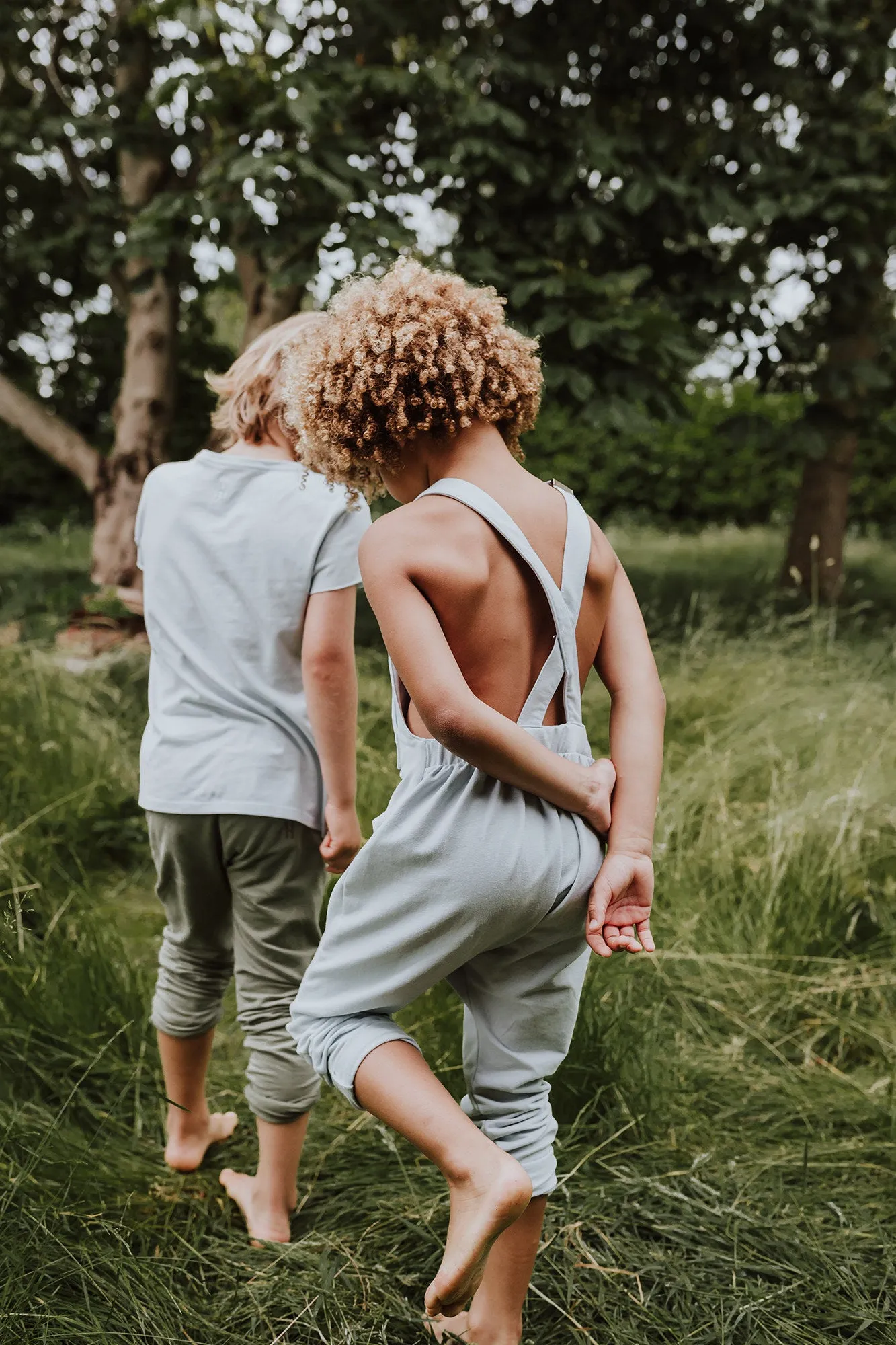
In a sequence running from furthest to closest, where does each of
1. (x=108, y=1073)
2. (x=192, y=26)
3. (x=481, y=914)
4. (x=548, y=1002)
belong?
(x=192, y=26), (x=108, y=1073), (x=548, y=1002), (x=481, y=914)

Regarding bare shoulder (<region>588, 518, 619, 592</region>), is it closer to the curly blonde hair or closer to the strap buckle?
the strap buckle

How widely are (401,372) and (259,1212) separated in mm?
1577

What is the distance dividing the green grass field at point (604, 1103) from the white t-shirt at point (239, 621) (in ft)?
1.45

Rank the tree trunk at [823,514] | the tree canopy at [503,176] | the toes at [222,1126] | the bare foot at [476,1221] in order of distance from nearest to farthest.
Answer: the bare foot at [476,1221] → the toes at [222,1126] → the tree canopy at [503,176] → the tree trunk at [823,514]

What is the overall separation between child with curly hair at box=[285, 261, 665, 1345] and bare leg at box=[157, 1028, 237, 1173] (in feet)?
2.27

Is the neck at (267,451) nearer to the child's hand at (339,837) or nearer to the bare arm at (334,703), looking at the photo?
the bare arm at (334,703)

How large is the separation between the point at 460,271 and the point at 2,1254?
13.2 feet

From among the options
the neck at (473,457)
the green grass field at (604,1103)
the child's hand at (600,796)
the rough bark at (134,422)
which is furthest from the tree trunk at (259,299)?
the child's hand at (600,796)

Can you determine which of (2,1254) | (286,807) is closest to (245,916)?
(286,807)

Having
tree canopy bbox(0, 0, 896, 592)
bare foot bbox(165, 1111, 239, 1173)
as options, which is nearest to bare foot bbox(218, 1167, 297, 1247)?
bare foot bbox(165, 1111, 239, 1173)

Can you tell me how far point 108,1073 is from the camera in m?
2.45

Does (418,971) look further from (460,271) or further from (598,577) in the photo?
(460,271)

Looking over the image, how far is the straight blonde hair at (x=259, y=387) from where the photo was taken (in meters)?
1.98

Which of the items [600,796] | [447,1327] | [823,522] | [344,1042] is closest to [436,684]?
[600,796]
